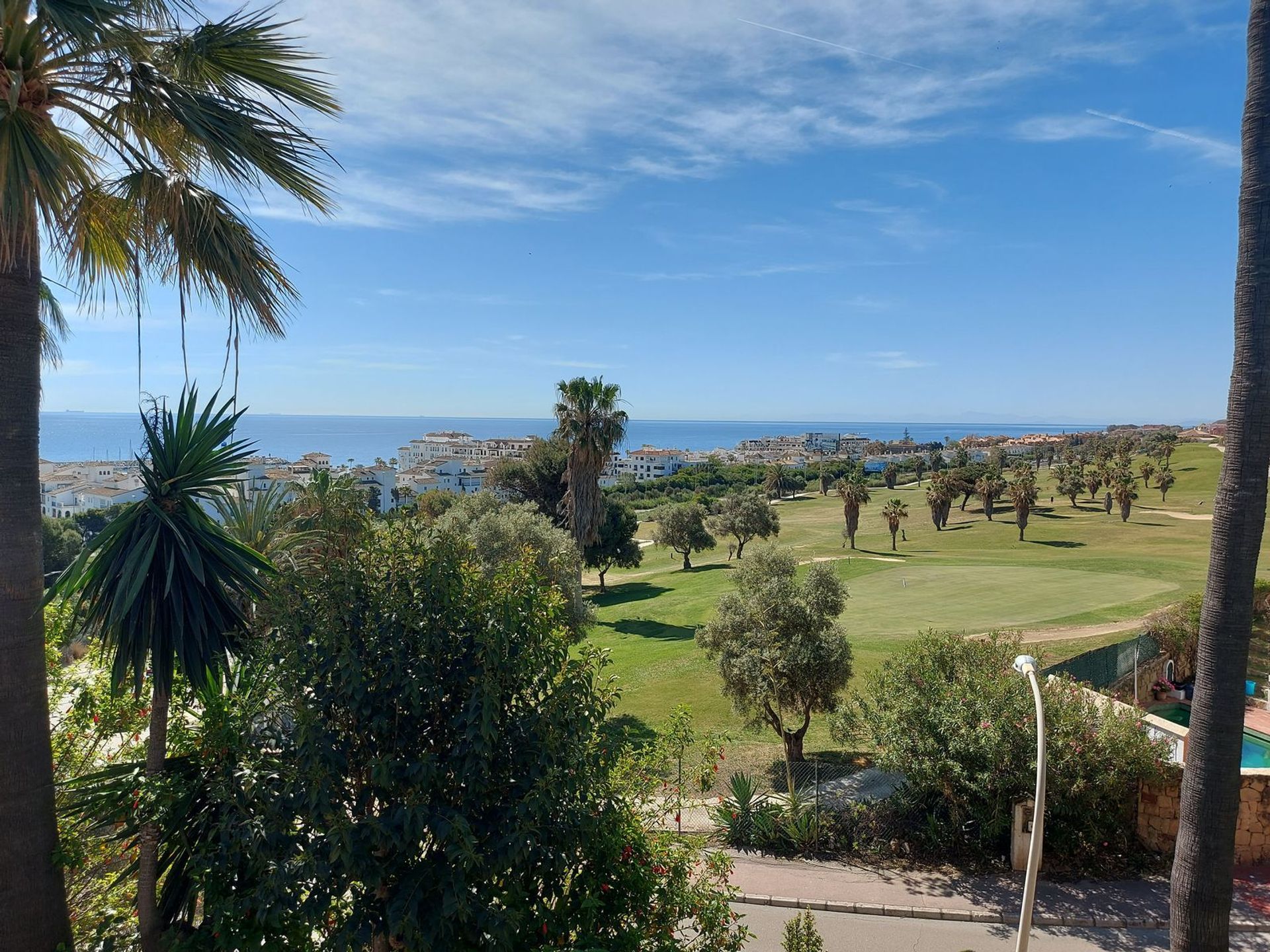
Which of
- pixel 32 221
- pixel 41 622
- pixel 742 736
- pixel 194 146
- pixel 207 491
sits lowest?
pixel 742 736

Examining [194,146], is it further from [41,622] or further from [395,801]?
[395,801]

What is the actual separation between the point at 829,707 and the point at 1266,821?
7.85m

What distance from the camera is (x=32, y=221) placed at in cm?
509

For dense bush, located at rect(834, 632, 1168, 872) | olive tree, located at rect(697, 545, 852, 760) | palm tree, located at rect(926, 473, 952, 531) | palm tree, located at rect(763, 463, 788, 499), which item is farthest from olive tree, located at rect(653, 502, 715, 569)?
palm tree, located at rect(763, 463, 788, 499)

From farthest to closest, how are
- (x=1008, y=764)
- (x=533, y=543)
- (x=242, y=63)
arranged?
(x=533, y=543) < (x=1008, y=764) < (x=242, y=63)

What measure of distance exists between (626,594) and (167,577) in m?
42.5

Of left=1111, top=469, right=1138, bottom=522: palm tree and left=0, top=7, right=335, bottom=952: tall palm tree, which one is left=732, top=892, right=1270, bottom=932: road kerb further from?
left=1111, top=469, right=1138, bottom=522: palm tree

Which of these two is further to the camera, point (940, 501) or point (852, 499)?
point (940, 501)

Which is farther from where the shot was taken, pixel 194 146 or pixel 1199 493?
pixel 1199 493

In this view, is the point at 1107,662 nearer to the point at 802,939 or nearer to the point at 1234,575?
the point at 1234,575

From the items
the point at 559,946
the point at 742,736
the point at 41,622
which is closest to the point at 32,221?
the point at 41,622

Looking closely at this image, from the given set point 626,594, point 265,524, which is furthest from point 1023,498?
point 265,524

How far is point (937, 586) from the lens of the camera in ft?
132

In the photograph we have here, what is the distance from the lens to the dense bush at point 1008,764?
11820mm
